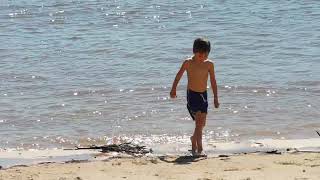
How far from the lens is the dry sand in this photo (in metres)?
6.27

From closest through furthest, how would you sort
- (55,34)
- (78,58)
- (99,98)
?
(99,98)
(78,58)
(55,34)

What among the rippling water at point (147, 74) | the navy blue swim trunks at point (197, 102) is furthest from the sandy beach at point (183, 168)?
the rippling water at point (147, 74)

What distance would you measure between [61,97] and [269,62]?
3.78m

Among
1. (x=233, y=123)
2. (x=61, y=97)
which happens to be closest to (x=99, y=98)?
(x=61, y=97)

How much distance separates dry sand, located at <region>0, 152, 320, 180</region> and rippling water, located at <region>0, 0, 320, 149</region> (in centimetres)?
124

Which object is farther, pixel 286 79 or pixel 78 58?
pixel 78 58

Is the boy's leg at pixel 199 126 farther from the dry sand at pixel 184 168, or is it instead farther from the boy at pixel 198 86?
the dry sand at pixel 184 168

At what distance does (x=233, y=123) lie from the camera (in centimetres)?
880

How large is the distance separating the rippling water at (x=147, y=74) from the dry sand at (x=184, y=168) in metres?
1.24

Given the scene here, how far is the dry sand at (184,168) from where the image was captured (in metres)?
6.27

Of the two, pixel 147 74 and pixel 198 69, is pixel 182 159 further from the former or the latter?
pixel 147 74

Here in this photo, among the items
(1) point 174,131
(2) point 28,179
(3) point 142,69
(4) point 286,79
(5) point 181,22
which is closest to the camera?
(2) point 28,179

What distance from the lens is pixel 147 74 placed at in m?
11.3

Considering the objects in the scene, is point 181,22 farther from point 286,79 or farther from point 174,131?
point 174,131
